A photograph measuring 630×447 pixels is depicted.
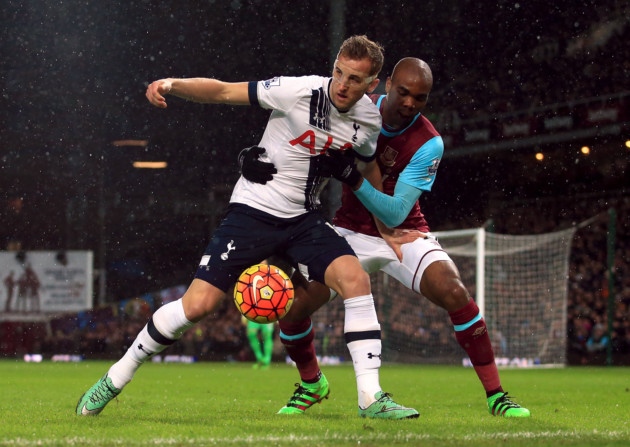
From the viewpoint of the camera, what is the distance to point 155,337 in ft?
15.9

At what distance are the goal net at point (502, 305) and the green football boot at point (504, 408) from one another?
10.5 m

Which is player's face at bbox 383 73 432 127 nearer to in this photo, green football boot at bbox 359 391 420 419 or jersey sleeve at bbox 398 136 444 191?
jersey sleeve at bbox 398 136 444 191

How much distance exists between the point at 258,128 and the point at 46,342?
27.1 ft

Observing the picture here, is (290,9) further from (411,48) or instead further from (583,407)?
(583,407)

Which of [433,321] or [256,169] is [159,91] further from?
[433,321]

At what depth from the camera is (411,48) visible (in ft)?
82.0

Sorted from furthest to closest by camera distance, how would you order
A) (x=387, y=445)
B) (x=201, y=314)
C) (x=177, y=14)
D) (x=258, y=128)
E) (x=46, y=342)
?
(x=258, y=128) → (x=46, y=342) → (x=177, y=14) → (x=201, y=314) → (x=387, y=445)

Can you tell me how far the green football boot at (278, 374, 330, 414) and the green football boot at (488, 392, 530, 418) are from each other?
1012 millimetres

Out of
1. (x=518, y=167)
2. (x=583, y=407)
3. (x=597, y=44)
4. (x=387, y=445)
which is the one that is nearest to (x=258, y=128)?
(x=518, y=167)

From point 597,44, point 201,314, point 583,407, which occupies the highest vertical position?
point 597,44

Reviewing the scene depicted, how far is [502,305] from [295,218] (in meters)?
12.4

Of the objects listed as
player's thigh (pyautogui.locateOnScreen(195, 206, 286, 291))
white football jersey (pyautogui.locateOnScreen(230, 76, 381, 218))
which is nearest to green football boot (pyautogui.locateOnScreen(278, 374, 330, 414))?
player's thigh (pyautogui.locateOnScreen(195, 206, 286, 291))

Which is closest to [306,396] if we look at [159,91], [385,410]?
[385,410]

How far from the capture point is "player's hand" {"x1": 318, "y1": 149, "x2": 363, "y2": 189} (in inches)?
195
